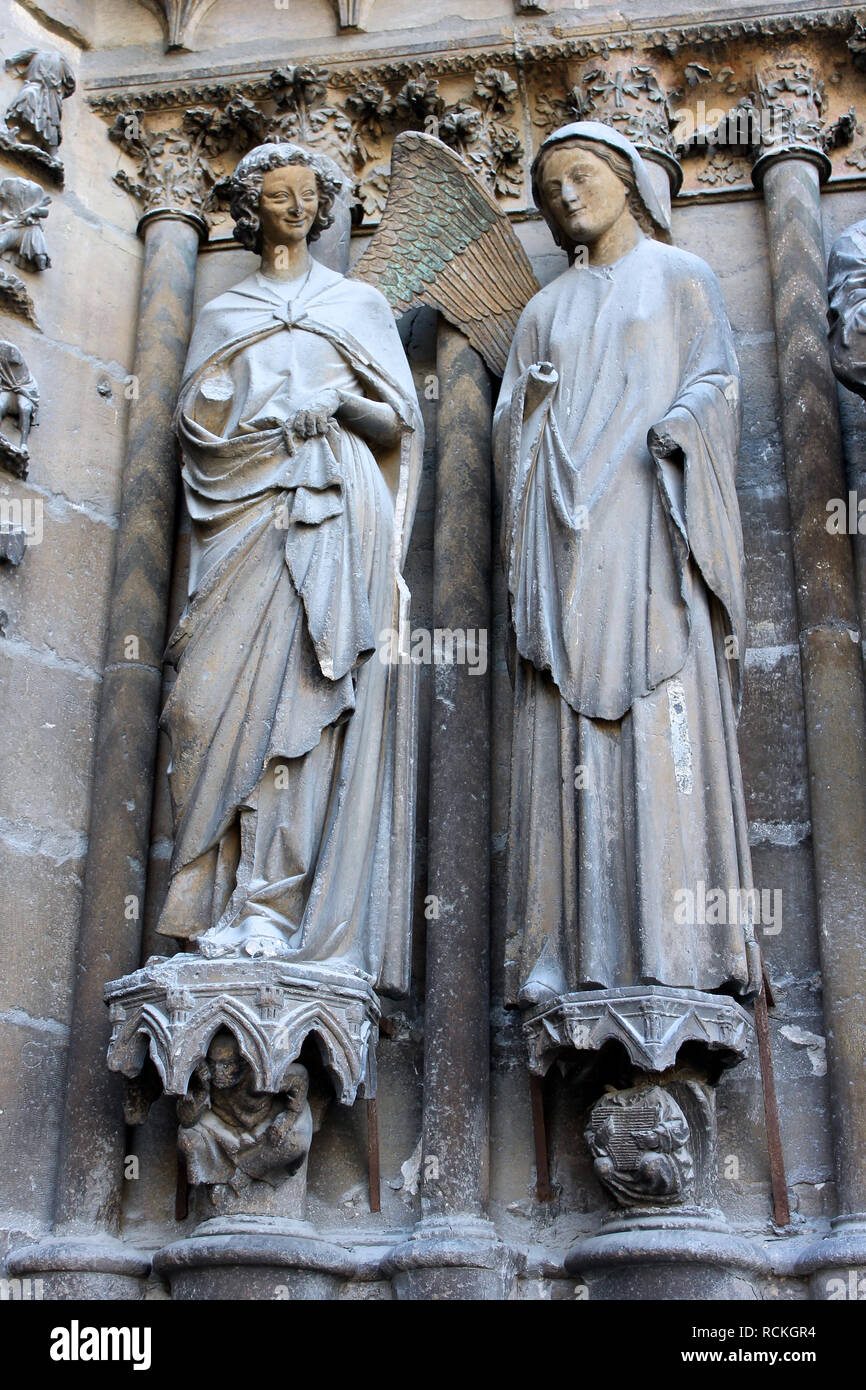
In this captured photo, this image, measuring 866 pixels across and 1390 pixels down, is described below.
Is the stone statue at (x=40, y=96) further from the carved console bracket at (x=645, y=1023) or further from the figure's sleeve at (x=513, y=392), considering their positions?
the carved console bracket at (x=645, y=1023)

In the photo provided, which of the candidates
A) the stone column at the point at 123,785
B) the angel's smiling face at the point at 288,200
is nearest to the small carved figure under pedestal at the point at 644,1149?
the stone column at the point at 123,785

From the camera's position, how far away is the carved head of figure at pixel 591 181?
6199 mm

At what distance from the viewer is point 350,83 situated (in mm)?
7191

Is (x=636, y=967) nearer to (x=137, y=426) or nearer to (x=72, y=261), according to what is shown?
(x=137, y=426)

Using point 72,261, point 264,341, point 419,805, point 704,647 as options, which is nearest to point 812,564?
point 704,647

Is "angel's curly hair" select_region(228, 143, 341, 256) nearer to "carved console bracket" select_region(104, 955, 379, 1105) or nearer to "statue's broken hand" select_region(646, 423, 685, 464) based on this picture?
"statue's broken hand" select_region(646, 423, 685, 464)

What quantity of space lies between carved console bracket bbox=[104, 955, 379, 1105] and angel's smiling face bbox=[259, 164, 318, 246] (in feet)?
8.56

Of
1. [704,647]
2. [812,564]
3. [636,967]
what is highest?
[812,564]

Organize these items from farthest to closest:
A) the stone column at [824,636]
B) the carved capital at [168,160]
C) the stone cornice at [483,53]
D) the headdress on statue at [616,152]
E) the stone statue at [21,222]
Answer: the carved capital at [168,160], the stone cornice at [483,53], the stone statue at [21,222], the headdress on statue at [616,152], the stone column at [824,636]

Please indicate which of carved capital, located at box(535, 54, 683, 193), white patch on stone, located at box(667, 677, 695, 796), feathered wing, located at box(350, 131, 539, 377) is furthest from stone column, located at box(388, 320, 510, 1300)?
carved capital, located at box(535, 54, 683, 193)

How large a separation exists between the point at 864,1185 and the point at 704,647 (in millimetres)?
1573

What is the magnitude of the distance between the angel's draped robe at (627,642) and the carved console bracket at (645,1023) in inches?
2.3

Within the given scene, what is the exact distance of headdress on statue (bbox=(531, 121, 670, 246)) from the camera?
6195 mm

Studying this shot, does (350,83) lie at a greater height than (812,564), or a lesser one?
greater
